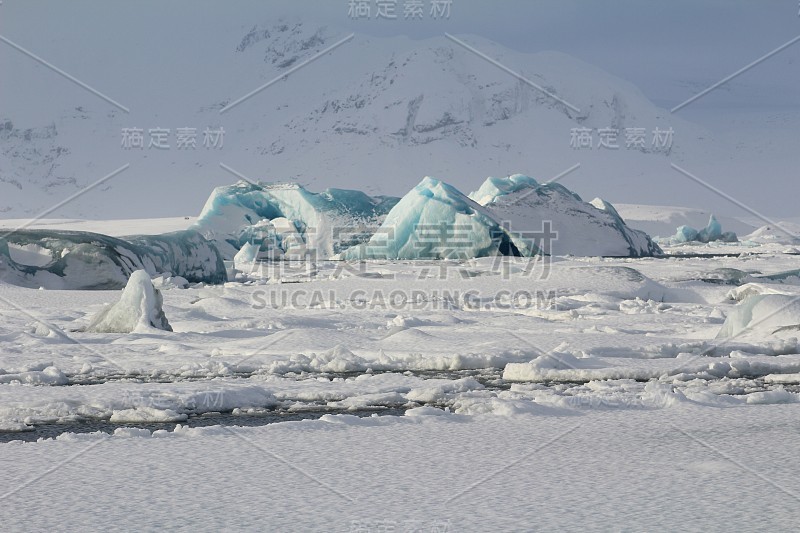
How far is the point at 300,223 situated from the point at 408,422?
19535 millimetres

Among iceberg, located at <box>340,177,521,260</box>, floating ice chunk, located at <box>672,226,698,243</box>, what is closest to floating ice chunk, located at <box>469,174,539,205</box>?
iceberg, located at <box>340,177,521,260</box>

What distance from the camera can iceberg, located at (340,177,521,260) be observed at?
1814cm

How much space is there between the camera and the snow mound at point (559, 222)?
65.2 ft

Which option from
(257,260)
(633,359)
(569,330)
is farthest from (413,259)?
(633,359)

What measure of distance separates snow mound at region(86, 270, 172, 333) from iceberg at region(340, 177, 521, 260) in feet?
35.1

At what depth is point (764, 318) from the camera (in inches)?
303

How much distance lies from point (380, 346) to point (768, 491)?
4368 mm

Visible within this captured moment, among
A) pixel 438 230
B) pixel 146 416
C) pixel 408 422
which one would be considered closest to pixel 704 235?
pixel 438 230

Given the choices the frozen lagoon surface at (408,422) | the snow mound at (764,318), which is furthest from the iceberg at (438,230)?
the snow mound at (764,318)

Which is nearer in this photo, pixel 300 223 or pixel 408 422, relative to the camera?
pixel 408 422

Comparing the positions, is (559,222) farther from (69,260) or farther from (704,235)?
(704,235)

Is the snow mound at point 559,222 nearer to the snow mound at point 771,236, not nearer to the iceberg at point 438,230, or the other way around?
the iceberg at point 438,230

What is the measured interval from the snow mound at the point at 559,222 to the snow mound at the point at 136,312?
1190 cm

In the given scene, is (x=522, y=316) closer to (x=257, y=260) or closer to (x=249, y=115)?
(x=257, y=260)
